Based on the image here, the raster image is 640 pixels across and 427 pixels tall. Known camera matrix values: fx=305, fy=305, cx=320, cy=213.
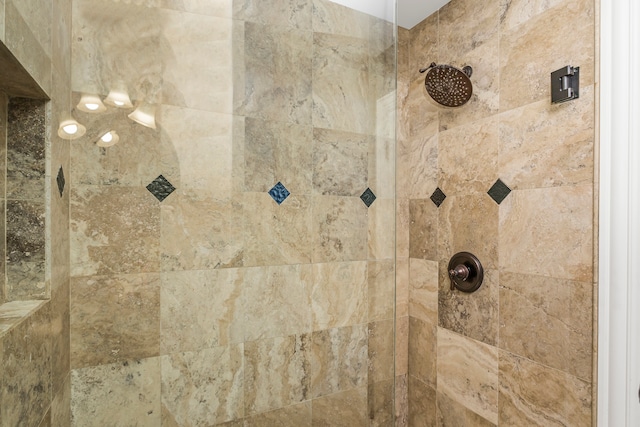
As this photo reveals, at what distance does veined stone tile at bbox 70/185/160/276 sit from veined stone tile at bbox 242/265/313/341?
283 millimetres

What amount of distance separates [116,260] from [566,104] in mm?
1414

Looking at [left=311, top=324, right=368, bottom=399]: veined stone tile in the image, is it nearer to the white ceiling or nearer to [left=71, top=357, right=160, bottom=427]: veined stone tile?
[left=71, top=357, right=160, bottom=427]: veined stone tile

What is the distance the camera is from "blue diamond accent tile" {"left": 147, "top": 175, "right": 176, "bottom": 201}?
33.5 inches

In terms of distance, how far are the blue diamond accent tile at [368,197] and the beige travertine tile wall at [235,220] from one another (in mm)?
18

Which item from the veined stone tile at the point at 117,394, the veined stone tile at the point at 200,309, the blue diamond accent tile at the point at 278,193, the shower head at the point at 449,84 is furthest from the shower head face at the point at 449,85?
the veined stone tile at the point at 117,394

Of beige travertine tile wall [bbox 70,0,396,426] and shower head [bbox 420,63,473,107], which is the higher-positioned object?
shower head [bbox 420,63,473,107]

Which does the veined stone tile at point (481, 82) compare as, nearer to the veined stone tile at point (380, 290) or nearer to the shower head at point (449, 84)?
the shower head at point (449, 84)

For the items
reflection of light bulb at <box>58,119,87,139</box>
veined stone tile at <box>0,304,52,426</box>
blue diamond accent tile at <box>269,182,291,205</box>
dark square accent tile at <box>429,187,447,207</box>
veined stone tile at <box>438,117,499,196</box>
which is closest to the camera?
veined stone tile at <box>0,304,52,426</box>

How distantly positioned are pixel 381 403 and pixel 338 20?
1364mm

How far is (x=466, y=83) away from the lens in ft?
3.90

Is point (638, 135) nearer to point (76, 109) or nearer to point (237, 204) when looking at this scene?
point (237, 204)

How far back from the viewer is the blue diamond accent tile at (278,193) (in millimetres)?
956

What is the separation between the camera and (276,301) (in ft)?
3.21

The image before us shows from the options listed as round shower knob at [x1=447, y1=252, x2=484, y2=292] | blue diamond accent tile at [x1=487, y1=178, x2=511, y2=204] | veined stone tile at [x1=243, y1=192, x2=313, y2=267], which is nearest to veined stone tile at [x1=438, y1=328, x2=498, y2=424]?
round shower knob at [x1=447, y1=252, x2=484, y2=292]
